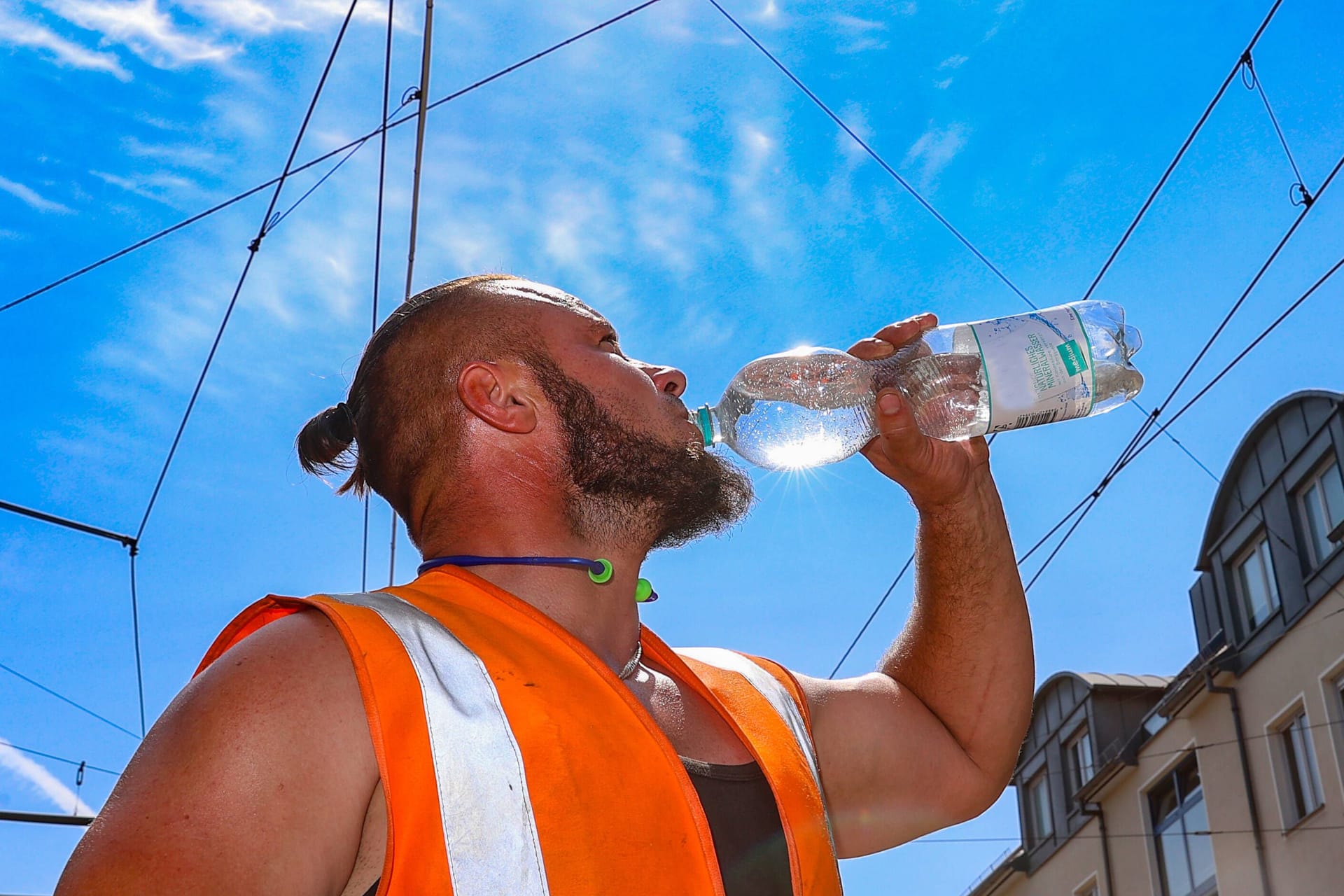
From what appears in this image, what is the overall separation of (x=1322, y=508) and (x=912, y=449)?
12.2m

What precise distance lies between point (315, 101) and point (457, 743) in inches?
180

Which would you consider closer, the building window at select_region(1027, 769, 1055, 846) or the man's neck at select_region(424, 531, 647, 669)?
the man's neck at select_region(424, 531, 647, 669)

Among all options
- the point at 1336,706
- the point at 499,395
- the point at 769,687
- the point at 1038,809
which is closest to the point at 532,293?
the point at 499,395

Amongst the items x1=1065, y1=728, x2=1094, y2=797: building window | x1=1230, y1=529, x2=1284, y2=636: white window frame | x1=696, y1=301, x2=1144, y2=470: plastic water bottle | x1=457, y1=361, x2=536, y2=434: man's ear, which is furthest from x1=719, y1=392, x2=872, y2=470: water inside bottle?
x1=1065, y1=728, x2=1094, y2=797: building window

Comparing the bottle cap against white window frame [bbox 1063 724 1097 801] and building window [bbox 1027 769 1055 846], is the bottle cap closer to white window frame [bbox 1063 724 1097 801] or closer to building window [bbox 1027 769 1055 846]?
white window frame [bbox 1063 724 1097 801]

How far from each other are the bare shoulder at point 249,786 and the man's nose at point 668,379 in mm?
908

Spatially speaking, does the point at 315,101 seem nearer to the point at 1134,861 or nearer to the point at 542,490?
the point at 542,490

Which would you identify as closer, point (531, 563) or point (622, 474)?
point (531, 563)

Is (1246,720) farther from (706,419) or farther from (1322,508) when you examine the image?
(706,419)

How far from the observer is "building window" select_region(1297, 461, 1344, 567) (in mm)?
12758

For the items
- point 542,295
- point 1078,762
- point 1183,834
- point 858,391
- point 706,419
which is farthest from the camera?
point 1078,762

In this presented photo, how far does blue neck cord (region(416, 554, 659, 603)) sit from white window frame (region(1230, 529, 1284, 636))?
42.6 ft

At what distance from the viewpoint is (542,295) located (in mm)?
2459

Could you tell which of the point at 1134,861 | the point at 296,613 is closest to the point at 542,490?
the point at 296,613
